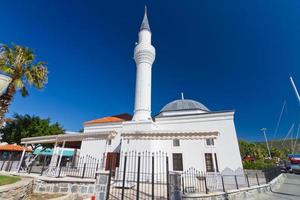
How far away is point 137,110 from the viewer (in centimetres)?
1588

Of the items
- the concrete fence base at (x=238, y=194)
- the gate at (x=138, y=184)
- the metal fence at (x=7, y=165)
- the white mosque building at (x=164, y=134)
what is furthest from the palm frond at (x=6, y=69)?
the concrete fence base at (x=238, y=194)

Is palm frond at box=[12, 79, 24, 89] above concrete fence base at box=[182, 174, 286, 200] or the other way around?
above

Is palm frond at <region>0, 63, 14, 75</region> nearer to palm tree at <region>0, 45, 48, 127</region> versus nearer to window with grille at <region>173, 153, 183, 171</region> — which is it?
palm tree at <region>0, 45, 48, 127</region>

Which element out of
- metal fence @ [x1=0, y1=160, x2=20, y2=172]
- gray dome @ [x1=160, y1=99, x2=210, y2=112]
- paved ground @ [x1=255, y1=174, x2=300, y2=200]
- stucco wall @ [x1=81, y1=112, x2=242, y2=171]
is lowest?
paved ground @ [x1=255, y1=174, x2=300, y2=200]

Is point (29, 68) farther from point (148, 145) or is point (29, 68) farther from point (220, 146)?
point (220, 146)

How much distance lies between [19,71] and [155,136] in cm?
1054

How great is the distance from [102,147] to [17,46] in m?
11.4

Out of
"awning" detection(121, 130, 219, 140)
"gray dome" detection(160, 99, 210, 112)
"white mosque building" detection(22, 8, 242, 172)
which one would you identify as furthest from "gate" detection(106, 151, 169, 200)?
"gray dome" detection(160, 99, 210, 112)

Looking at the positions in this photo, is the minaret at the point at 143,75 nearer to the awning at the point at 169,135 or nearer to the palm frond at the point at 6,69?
the awning at the point at 169,135

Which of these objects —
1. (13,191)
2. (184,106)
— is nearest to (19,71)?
(13,191)

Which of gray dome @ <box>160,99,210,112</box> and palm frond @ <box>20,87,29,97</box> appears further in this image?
gray dome @ <box>160,99,210,112</box>

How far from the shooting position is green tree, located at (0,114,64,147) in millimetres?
17828

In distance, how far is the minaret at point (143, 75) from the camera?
15786mm

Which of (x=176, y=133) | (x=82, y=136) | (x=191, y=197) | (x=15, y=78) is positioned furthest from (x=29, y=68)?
(x=191, y=197)
